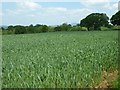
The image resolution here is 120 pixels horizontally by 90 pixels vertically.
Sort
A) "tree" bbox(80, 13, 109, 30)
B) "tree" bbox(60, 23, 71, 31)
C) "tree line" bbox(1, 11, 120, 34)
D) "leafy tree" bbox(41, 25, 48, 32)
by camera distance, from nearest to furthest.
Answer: "tree line" bbox(1, 11, 120, 34), "leafy tree" bbox(41, 25, 48, 32), "tree" bbox(60, 23, 71, 31), "tree" bbox(80, 13, 109, 30)

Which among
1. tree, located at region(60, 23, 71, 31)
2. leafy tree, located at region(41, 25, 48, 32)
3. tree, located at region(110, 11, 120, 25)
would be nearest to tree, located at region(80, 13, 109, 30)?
tree, located at region(110, 11, 120, 25)

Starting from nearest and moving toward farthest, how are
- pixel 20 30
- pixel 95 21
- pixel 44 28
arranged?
pixel 20 30
pixel 44 28
pixel 95 21

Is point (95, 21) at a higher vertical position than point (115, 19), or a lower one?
lower

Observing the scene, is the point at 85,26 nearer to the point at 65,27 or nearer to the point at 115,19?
the point at 65,27

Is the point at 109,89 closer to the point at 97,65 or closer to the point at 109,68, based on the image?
the point at 97,65

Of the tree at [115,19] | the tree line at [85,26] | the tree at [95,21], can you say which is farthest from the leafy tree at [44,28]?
the tree at [115,19]

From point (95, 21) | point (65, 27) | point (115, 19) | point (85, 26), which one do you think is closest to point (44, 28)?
point (65, 27)

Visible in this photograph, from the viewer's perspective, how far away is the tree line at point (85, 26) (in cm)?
6006

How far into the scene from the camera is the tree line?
6006 cm

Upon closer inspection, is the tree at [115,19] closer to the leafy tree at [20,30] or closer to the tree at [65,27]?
the tree at [65,27]

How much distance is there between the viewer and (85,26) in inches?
2645

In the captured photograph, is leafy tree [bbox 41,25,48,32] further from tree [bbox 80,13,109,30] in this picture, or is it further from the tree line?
tree [bbox 80,13,109,30]

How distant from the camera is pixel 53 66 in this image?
8.85 meters

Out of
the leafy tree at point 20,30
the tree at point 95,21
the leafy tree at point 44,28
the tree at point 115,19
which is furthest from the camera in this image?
the tree at point 95,21
